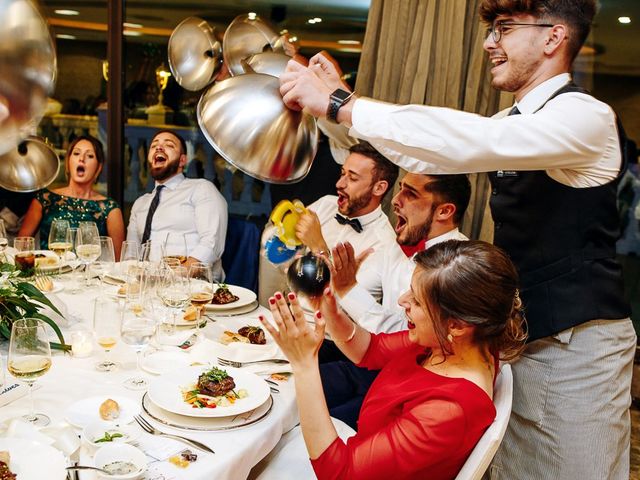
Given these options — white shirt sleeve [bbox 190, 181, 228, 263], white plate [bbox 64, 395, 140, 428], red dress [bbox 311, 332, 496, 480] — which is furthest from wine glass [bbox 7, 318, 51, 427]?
white shirt sleeve [bbox 190, 181, 228, 263]

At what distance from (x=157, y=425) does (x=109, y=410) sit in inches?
4.0

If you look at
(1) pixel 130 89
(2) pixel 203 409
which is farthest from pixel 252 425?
(1) pixel 130 89

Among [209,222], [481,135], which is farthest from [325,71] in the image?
[209,222]

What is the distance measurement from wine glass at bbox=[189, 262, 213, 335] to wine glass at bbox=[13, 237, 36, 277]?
0.67 metres

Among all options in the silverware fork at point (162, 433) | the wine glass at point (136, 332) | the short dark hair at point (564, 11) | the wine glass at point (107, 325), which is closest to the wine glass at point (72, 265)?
the wine glass at point (107, 325)

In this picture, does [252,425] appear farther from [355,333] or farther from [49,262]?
[49,262]

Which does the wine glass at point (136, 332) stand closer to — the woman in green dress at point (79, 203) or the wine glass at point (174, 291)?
the wine glass at point (174, 291)

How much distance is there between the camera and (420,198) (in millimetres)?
2051

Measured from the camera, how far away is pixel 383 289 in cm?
228

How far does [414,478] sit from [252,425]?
344 millimetres

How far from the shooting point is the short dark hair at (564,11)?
141cm

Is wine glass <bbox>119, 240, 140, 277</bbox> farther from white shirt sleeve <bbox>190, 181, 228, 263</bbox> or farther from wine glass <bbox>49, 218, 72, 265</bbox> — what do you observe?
white shirt sleeve <bbox>190, 181, 228, 263</bbox>

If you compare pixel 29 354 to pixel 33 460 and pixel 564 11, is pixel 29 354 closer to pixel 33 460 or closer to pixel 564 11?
pixel 33 460

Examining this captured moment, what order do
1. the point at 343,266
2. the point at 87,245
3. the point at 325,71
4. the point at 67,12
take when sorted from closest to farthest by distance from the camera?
the point at 325,71 < the point at 343,266 < the point at 87,245 < the point at 67,12
